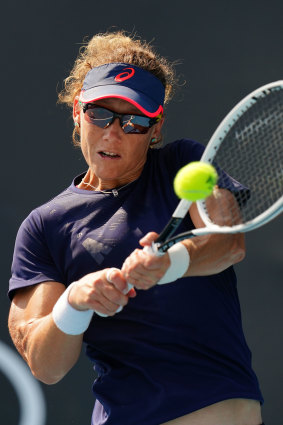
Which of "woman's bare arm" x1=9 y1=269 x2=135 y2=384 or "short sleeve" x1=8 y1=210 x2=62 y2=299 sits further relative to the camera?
"short sleeve" x1=8 y1=210 x2=62 y2=299

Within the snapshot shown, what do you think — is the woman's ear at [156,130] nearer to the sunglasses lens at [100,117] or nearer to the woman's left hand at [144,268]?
the sunglasses lens at [100,117]

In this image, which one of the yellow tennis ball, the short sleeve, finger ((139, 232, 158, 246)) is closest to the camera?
the yellow tennis ball

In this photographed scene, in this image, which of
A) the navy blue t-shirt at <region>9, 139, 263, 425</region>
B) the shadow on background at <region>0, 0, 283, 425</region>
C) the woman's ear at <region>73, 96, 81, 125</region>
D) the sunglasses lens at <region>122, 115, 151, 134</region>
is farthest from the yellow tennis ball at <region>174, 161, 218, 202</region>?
the shadow on background at <region>0, 0, 283, 425</region>

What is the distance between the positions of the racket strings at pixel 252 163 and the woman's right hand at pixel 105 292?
1.03ft

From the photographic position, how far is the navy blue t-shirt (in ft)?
6.77

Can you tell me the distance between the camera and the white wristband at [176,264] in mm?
1888

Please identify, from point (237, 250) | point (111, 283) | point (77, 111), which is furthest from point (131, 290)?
point (77, 111)

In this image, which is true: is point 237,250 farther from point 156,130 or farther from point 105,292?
point 156,130

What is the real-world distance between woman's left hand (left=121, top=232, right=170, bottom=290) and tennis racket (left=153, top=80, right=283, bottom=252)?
0.03 meters

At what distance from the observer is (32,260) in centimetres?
225

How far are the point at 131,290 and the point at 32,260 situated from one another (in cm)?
46

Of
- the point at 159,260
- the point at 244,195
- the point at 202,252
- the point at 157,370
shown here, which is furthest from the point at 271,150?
the point at 157,370

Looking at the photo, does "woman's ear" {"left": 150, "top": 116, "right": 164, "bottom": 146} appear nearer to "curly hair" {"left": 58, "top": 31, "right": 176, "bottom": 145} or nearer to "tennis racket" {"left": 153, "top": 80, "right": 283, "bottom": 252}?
"curly hair" {"left": 58, "top": 31, "right": 176, "bottom": 145}

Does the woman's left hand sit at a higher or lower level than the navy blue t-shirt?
higher
